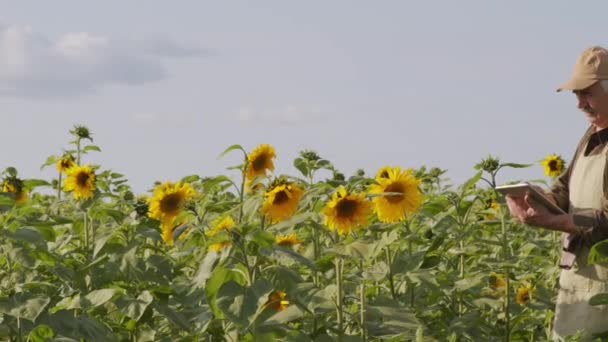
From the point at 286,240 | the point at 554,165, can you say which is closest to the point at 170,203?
the point at 286,240

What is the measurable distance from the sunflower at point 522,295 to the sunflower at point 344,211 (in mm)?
2052

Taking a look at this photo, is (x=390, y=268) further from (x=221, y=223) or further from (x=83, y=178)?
(x=83, y=178)

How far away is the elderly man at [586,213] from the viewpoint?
15.0ft

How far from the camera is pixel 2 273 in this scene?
4.70m

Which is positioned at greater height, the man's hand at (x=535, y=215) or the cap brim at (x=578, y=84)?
the cap brim at (x=578, y=84)

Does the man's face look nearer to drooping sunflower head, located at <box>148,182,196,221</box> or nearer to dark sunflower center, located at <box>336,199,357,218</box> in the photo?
dark sunflower center, located at <box>336,199,357,218</box>

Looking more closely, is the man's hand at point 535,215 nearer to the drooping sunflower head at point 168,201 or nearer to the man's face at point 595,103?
the man's face at point 595,103

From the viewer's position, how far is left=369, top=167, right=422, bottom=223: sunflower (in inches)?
186


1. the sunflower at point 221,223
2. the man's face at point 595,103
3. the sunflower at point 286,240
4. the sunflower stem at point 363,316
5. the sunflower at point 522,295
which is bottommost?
the sunflower at point 522,295

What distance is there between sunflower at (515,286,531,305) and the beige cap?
5.36ft

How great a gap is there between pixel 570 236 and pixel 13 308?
2.32 metres

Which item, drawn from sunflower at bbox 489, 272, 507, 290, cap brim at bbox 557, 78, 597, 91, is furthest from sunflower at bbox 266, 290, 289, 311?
sunflower at bbox 489, 272, 507, 290

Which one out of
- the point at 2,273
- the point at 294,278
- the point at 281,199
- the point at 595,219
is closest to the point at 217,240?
the point at 294,278

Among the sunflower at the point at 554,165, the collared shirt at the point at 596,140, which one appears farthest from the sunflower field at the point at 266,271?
the sunflower at the point at 554,165
